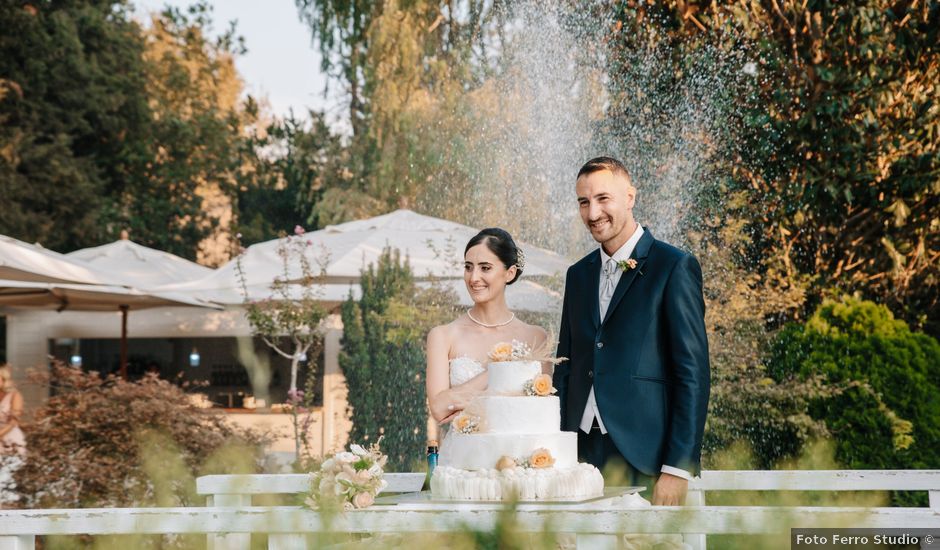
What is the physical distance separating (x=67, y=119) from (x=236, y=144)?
519 cm

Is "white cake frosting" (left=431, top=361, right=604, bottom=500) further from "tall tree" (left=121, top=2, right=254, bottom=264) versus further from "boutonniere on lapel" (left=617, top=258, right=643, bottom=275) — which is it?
"tall tree" (left=121, top=2, right=254, bottom=264)

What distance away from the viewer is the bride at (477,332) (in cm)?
399

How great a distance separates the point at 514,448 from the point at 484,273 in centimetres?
100

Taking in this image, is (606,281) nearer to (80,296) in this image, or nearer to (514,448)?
(514,448)

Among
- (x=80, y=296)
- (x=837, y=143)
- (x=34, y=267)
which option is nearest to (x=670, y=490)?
(x=837, y=143)

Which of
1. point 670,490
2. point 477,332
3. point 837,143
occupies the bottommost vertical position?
point 670,490

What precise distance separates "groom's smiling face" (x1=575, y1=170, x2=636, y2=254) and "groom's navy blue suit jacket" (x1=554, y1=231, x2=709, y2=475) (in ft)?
0.34

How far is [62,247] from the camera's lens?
20656 millimetres

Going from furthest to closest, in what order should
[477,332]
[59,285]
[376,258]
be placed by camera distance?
[376,258] < [59,285] < [477,332]

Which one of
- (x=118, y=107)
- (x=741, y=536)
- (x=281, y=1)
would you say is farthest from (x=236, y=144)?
(x=741, y=536)

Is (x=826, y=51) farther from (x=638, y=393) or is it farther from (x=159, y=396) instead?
(x=638, y=393)

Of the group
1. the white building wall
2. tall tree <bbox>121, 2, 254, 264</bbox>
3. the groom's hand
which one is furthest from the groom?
tall tree <bbox>121, 2, 254, 264</bbox>

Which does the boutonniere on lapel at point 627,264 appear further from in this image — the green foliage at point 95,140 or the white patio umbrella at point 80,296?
the green foliage at point 95,140

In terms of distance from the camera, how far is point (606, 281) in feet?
11.6
